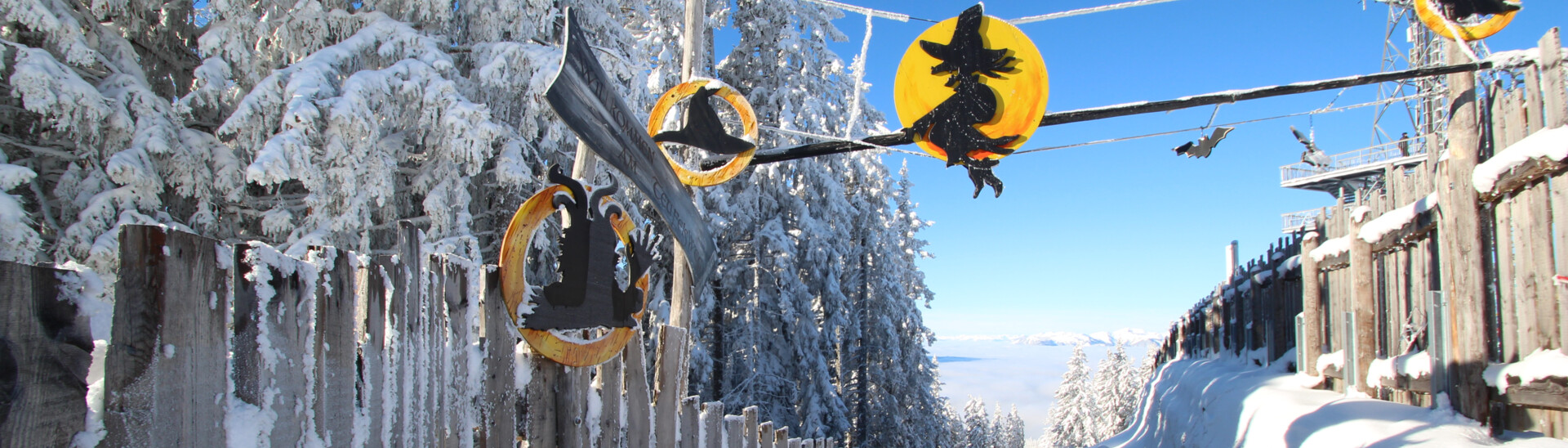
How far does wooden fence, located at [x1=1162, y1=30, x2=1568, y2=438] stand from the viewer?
3299mm

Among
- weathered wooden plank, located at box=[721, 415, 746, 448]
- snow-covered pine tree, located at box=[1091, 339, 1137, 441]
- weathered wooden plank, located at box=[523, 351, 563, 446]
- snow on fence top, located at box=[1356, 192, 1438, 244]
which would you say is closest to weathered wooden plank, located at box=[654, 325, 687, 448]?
weathered wooden plank, located at box=[721, 415, 746, 448]

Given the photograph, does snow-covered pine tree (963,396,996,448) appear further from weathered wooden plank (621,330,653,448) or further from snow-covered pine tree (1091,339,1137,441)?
weathered wooden plank (621,330,653,448)

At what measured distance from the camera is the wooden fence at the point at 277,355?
1.23 meters

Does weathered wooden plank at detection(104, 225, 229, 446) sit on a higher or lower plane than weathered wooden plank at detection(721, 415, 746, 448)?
higher

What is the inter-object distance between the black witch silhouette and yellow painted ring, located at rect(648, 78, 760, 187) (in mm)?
867

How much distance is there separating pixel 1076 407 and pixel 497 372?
49.6m

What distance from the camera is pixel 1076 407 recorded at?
46.9 m

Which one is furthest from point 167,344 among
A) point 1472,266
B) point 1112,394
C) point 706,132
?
point 1112,394

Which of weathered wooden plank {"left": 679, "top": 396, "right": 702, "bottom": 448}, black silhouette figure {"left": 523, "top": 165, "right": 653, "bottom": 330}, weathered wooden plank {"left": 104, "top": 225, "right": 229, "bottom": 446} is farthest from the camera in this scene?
weathered wooden plank {"left": 679, "top": 396, "right": 702, "bottom": 448}

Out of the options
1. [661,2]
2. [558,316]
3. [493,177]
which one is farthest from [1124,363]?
[558,316]

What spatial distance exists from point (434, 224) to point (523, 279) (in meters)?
6.15

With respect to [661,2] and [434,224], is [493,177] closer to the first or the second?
[434,224]

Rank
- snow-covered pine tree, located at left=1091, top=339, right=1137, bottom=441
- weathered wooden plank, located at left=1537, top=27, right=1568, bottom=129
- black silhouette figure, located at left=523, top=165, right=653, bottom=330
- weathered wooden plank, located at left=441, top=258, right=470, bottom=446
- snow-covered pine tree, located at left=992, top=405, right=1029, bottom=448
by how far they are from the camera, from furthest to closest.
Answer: snow-covered pine tree, located at left=992, top=405, right=1029, bottom=448, snow-covered pine tree, located at left=1091, top=339, right=1137, bottom=441, weathered wooden plank, located at left=1537, top=27, right=1568, bottom=129, black silhouette figure, located at left=523, top=165, right=653, bottom=330, weathered wooden plank, located at left=441, top=258, right=470, bottom=446

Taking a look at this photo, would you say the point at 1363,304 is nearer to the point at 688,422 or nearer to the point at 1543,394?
the point at 1543,394
